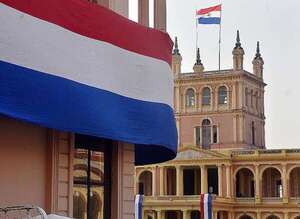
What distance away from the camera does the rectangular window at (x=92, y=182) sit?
9.98 metres

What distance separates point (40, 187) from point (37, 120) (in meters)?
1.33

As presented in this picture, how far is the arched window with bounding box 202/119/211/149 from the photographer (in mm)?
57812

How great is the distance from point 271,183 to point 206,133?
6.94 m

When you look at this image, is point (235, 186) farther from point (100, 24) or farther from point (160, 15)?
point (100, 24)

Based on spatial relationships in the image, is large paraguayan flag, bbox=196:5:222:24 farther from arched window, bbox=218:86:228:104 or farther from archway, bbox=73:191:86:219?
archway, bbox=73:191:86:219

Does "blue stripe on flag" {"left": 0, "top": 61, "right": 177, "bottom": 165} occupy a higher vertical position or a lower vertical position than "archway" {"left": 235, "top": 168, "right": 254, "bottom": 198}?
lower

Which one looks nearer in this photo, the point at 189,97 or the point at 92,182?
the point at 92,182

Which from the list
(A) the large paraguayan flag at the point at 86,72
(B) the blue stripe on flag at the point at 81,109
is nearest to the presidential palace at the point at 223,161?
(A) the large paraguayan flag at the point at 86,72

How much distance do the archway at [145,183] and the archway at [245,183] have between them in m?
6.78

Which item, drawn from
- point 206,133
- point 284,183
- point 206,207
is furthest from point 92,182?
point 206,133

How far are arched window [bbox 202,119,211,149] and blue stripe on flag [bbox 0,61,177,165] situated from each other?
4705 cm

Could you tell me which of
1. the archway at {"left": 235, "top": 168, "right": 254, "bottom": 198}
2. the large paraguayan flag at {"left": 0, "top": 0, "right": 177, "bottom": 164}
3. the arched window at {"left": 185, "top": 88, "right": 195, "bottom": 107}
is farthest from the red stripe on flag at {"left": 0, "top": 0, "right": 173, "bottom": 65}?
the arched window at {"left": 185, "top": 88, "right": 195, "bottom": 107}

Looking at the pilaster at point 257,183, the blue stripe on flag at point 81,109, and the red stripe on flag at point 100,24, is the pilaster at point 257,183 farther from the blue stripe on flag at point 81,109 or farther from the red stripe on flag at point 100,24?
the blue stripe on flag at point 81,109

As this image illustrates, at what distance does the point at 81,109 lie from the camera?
882 cm
